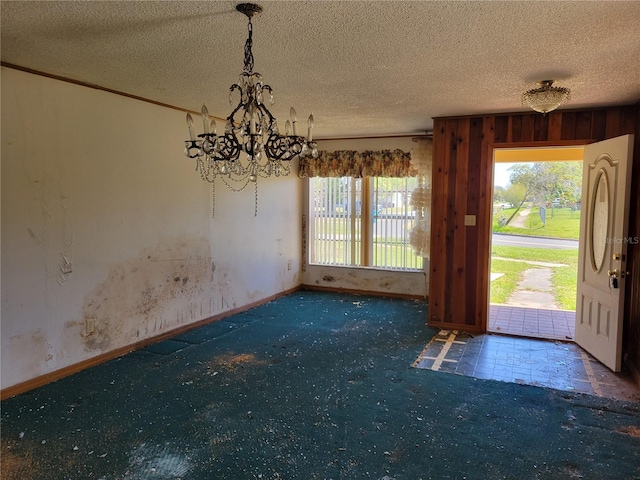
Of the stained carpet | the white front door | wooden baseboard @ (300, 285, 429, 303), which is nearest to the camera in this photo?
the stained carpet

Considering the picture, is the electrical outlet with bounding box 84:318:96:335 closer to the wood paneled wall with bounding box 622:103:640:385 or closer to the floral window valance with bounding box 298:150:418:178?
the floral window valance with bounding box 298:150:418:178

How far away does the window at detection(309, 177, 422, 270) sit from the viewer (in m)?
6.00

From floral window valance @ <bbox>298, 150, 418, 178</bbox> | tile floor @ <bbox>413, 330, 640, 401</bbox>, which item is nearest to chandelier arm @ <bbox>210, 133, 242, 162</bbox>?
tile floor @ <bbox>413, 330, 640, 401</bbox>

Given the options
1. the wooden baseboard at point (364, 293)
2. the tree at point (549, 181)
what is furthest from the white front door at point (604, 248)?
the tree at point (549, 181)

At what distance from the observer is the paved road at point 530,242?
8.33 meters

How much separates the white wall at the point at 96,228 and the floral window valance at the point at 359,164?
167 cm

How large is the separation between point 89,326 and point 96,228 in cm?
78

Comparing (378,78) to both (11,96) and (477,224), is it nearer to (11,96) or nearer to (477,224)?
(477,224)

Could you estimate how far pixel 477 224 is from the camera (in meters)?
4.38

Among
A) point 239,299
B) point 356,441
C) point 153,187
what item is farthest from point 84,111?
point 356,441

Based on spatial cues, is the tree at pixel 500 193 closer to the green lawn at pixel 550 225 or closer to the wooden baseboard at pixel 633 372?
the green lawn at pixel 550 225

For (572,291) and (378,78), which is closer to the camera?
(378,78)

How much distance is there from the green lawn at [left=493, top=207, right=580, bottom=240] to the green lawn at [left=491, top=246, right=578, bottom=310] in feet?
1.22

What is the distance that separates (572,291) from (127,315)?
615 cm
